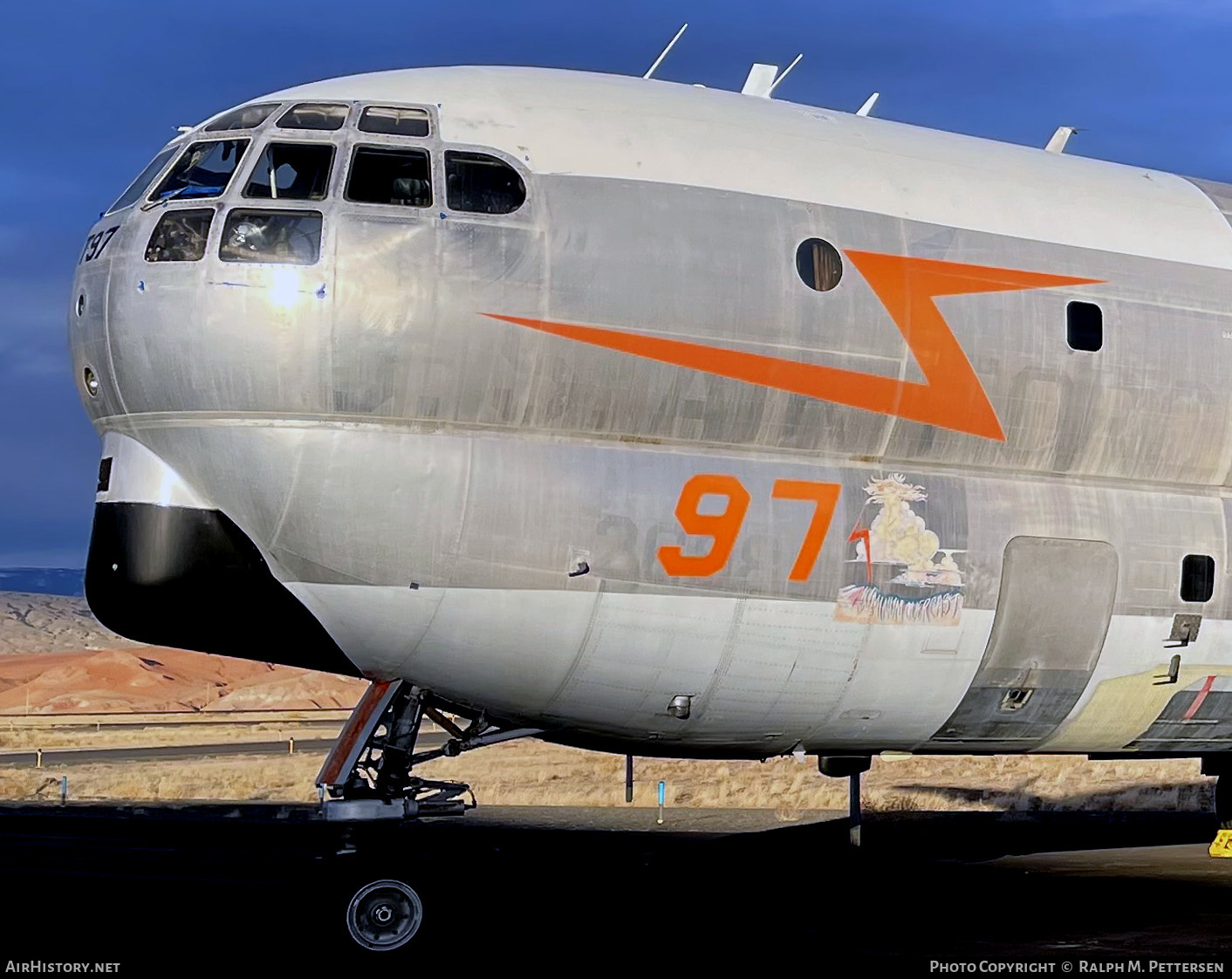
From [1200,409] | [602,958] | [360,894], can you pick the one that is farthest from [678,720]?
[1200,409]

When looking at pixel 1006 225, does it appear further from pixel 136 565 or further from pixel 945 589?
pixel 136 565

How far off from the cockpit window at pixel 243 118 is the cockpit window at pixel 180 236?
1.02 m

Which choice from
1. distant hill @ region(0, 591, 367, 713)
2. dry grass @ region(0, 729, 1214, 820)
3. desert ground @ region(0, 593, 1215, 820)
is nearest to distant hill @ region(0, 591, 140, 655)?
distant hill @ region(0, 591, 367, 713)

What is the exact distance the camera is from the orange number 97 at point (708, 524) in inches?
486

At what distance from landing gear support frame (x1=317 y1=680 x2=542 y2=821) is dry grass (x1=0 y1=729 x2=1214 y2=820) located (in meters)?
14.9

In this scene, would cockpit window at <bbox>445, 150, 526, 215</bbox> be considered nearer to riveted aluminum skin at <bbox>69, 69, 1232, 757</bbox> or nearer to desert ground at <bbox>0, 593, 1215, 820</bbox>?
riveted aluminum skin at <bbox>69, 69, 1232, 757</bbox>

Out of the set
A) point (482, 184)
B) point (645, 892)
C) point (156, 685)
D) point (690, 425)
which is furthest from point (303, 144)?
point (156, 685)

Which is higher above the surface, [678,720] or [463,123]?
[463,123]

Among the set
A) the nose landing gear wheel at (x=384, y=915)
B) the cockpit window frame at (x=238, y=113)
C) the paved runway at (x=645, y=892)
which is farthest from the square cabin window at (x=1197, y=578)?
the cockpit window frame at (x=238, y=113)

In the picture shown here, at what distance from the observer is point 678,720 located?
1288cm

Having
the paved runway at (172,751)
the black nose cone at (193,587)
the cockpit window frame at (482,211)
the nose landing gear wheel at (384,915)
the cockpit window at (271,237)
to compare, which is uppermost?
the cockpit window frame at (482,211)

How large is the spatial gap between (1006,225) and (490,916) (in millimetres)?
7990

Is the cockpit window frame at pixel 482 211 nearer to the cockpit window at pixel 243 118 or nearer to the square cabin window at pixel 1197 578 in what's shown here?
the cockpit window at pixel 243 118

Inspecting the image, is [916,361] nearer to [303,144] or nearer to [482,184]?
[482,184]
